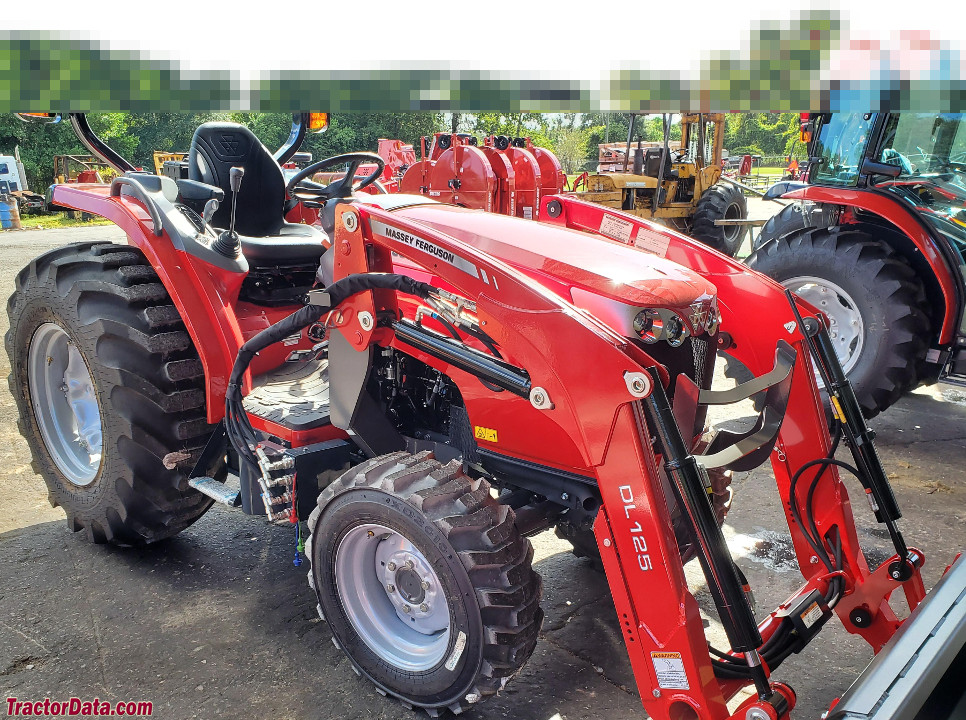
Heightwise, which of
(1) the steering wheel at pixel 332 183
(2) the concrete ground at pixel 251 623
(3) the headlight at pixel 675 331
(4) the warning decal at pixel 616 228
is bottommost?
(2) the concrete ground at pixel 251 623

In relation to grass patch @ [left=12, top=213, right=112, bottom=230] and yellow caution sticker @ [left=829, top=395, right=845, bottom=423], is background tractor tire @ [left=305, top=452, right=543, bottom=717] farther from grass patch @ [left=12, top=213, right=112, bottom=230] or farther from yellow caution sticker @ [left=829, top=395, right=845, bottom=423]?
grass patch @ [left=12, top=213, right=112, bottom=230]

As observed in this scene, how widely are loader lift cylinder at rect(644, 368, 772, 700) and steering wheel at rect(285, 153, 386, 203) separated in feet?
7.78

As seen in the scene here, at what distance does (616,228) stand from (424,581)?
5.04 feet

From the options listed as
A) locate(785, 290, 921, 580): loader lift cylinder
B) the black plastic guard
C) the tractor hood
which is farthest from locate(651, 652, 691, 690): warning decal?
locate(785, 290, 921, 580): loader lift cylinder

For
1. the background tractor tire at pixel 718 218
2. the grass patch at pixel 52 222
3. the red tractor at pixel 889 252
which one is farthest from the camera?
the grass patch at pixel 52 222

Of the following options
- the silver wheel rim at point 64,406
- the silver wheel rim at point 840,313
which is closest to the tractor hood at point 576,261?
the silver wheel rim at point 64,406

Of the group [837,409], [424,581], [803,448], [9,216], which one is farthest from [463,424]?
[9,216]

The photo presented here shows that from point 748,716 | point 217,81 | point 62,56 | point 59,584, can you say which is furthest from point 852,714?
point 59,584

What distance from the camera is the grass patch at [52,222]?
1820cm

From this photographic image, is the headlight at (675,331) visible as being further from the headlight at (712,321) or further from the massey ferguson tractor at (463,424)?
→ the headlight at (712,321)

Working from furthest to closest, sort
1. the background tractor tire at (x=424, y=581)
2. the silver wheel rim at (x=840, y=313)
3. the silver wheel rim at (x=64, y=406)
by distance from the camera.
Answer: the silver wheel rim at (x=840, y=313) → the silver wheel rim at (x=64, y=406) → the background tractor tire at (x=424, y=581)

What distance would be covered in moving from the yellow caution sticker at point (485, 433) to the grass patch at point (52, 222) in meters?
18.1

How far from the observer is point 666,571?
1878 mm

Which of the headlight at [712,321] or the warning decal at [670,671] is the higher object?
the headlight at [712,321]
